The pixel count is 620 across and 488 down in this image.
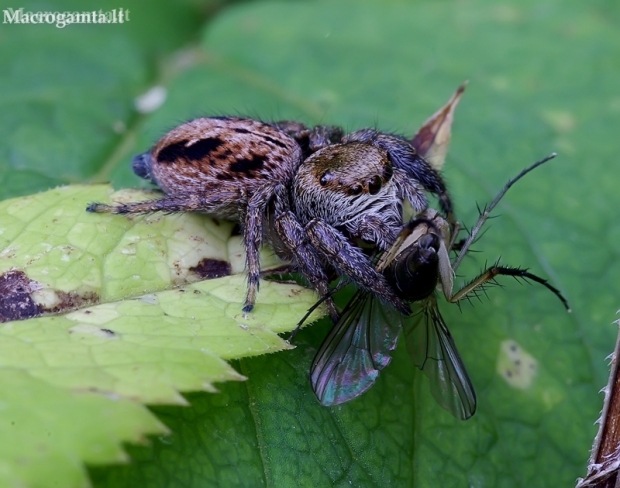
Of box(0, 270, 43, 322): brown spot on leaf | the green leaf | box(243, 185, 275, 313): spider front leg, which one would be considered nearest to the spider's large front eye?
box(243, 185, 275, 313): spider front leg

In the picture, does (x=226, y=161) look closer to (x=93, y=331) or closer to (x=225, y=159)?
(x=225, y=159)

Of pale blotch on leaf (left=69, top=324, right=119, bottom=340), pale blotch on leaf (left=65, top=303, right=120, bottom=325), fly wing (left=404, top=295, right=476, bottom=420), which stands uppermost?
pale blotch on leaf (left=65, top=303, right=120, bottom=325)

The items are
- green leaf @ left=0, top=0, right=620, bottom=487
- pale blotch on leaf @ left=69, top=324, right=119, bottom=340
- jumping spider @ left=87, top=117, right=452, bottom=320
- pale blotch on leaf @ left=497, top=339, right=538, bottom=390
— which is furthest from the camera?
pale blotch on leaf @ left=497, top=339, right=538, bottom=390

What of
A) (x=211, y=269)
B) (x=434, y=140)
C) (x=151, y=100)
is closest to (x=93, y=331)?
(x=211, y=269)

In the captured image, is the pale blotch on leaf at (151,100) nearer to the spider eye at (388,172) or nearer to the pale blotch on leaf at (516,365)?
the spider eye at (388,172)

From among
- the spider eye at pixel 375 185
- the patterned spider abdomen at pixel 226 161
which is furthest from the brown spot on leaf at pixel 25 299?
the spider eye at pixel 375 185

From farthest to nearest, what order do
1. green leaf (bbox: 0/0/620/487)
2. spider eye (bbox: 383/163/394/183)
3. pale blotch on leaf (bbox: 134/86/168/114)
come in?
pale blotch on leaf (bbox: 134/86/168/114) → spider eye (bbox: 383/163/394/183) → green leaf (bbox: 0/0/620/487)

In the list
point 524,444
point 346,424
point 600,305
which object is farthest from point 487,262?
point 346,424

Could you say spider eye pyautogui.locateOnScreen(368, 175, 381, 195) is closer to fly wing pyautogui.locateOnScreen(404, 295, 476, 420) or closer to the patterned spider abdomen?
the patterned spider abdomen
